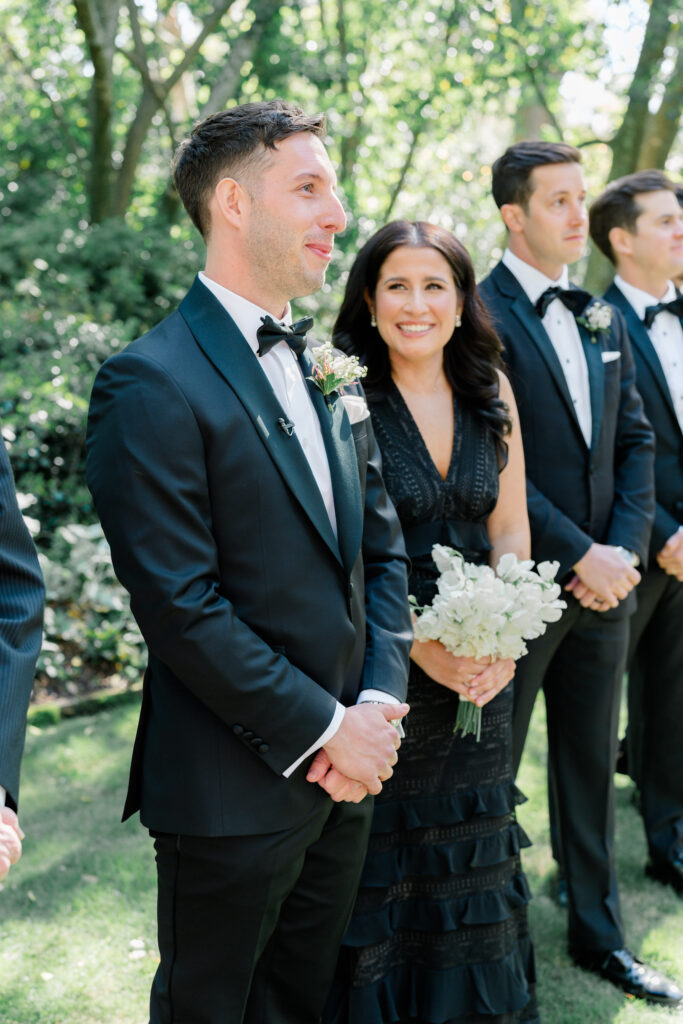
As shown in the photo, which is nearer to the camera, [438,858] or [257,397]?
[257,397]

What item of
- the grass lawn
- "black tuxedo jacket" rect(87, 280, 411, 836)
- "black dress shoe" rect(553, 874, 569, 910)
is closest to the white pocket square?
"black tuxedo jacket" rect(87, 280, 411, 836)

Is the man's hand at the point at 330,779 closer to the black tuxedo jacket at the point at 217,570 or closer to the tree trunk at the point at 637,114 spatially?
the black tuxedo jacket at the point at 217,570

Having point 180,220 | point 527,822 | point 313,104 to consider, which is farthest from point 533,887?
point 313,104

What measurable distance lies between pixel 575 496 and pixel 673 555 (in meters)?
0.73

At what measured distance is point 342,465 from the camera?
100 inches

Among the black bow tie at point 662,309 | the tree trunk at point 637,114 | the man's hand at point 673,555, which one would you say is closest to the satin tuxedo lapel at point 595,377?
the black bow tie at point 662,309

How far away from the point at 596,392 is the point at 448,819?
5.38 feet

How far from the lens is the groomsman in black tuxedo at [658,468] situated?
431cm

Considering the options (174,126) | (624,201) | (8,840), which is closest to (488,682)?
(8,840)

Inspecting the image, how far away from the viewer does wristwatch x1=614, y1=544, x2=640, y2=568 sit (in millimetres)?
3703

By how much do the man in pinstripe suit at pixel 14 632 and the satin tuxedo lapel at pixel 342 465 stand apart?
740 millimetres

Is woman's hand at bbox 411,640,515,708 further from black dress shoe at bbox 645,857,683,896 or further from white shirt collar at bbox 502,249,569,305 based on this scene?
black dress shoe at bbox 645,857,683,896

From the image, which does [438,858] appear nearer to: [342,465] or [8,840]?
[342,465]

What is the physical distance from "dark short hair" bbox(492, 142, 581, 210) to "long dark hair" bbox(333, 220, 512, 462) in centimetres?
71
